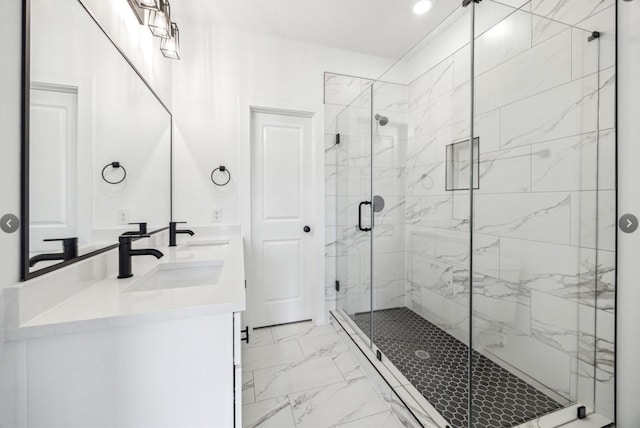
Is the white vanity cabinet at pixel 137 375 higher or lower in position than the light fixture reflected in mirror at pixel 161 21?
lower

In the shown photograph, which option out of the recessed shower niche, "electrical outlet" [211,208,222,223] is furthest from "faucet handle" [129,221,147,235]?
the recessed shower niche

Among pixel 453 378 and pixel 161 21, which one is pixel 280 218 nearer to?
pixel 161 21

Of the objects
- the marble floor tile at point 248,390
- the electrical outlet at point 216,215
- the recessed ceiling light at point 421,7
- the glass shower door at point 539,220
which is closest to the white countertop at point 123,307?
the marble floor tile at point 248,390

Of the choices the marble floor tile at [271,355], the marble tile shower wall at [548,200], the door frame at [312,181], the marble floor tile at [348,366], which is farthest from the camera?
the door frame at [312,181]

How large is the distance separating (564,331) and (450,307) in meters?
0.73

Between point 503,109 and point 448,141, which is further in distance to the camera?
point 448,141

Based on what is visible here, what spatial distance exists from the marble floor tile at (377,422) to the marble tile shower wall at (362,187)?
2.87 feet

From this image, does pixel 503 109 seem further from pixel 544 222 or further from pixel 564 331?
pixel 564 331

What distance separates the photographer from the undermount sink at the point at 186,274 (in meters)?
1.30

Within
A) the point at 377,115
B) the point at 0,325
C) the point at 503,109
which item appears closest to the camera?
the point at 0,325

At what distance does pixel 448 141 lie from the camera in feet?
6.68

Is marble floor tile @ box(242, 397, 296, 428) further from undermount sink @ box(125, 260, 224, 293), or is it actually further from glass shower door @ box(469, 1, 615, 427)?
glass shower door @ box(469, 1, 615, 427)

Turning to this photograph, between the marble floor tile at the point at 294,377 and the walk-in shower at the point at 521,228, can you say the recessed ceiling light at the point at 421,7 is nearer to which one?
the walk-in shower at the point at 521,228

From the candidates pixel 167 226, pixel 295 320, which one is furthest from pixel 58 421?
pixel 295 320
